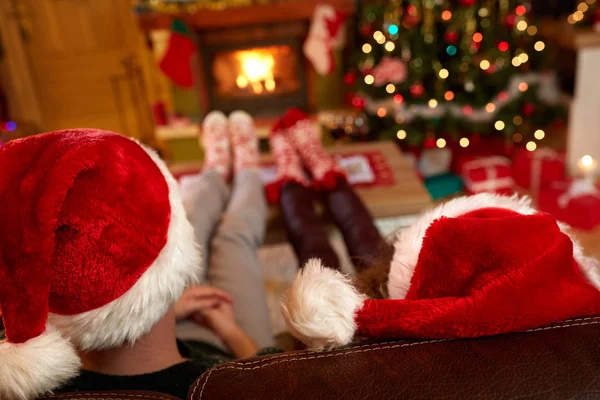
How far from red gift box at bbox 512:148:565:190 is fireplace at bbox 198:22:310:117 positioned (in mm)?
1276

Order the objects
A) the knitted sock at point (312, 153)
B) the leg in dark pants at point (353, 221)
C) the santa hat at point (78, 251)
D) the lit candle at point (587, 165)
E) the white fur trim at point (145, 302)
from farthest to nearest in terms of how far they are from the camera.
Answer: the lit candle at point (587, 165), the knitted sock at point (312, 153), the leg in dark pants at point (353, 221), the white fur trim at point (145, 302), the santa hat at point (78, 251)

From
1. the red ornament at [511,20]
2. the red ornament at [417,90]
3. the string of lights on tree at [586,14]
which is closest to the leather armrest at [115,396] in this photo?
the red ornament at [417,90]

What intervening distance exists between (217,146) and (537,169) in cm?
171

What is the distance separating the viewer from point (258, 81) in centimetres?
317

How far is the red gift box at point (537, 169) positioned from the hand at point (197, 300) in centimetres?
212

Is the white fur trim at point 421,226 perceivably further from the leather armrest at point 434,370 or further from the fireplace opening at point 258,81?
the fireplace opening at point 258,81

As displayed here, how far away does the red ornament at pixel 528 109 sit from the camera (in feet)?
9.12

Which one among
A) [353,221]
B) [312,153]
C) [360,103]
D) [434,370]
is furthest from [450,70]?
[434,370]

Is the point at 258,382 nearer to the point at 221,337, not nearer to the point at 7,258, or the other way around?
the point at 7,258

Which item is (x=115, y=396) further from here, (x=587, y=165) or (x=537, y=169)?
(x=537, y=169)

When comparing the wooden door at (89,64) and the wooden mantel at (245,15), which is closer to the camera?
the wooden mantel at (245,15)

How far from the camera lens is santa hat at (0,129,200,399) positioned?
565mm

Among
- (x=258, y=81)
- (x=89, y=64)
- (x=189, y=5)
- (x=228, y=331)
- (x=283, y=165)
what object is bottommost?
(x=228, y=331)

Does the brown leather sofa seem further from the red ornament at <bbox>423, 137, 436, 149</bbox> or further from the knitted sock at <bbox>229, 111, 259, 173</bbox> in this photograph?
the red ornament at <bbox>423, 137, 436, 149</bbox>
